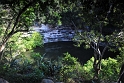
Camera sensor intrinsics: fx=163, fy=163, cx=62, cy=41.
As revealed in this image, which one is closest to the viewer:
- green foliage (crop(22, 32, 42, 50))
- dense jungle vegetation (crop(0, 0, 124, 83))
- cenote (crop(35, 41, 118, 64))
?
dense jungle vegetation (crop(0, 0, 124, 83))

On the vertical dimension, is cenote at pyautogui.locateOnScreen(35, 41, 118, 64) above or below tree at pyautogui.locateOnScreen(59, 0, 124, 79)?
below

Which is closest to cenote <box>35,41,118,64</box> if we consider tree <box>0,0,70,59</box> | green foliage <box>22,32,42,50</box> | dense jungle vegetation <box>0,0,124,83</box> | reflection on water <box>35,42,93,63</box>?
reflection on water <box>35,42,93,63</box>

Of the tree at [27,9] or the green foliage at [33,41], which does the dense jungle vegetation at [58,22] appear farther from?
the green foliage at [33,41]

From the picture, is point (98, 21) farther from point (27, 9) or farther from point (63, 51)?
point (63, 51)

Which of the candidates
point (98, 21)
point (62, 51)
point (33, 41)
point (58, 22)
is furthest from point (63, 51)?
point (98, 21)

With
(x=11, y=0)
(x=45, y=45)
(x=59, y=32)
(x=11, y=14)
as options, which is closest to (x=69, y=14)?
(x=59, y=32)

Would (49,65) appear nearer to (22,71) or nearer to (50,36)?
A: (22,71)

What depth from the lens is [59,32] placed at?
2705 centimetres

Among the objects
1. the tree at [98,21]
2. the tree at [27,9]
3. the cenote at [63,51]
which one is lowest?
the cenote at [63,51]

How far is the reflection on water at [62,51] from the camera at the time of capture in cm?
1867

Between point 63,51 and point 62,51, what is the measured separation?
131 millimetres

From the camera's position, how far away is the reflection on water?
1867 cm

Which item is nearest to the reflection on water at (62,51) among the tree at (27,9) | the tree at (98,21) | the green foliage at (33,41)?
the green foliage at (33,41)

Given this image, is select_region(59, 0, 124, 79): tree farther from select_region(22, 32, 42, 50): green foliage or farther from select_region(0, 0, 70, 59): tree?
select_region(22, 32, 42, 50): green foliage
